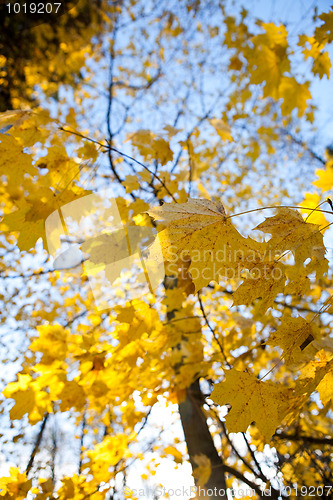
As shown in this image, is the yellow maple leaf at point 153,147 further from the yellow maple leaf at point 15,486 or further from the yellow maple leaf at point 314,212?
the yellow maple leaf at point 15,486

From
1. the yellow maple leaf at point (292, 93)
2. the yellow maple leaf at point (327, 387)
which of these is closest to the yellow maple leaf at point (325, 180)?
the yellow maple leaf at point (292, 93)

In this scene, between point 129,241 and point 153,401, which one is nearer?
point 129,241

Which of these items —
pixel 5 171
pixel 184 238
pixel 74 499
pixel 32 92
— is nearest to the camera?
pixel 184 238

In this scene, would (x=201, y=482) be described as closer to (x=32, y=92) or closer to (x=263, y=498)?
(x=263, y=498)

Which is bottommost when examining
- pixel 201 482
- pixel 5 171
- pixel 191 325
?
pixel 201 482

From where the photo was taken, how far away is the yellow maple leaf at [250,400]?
958mm

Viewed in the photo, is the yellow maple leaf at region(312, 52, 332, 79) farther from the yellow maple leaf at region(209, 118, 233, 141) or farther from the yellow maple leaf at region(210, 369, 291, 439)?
the yellow maple leaf at region(210, 369, 291, 439)

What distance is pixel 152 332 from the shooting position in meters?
1.82

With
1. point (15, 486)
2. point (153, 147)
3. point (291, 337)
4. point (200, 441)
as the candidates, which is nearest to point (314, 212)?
point (291, 337)

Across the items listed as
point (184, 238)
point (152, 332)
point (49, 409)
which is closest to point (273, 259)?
point (184, 238)

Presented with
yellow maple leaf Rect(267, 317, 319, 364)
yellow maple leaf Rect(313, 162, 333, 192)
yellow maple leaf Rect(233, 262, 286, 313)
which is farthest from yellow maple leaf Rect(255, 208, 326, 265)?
yellow maple leaf Rect(313, 162, 333, 192)

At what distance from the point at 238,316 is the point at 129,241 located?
1474 mm

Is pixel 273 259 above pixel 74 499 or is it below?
above

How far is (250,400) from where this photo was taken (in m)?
0.98
